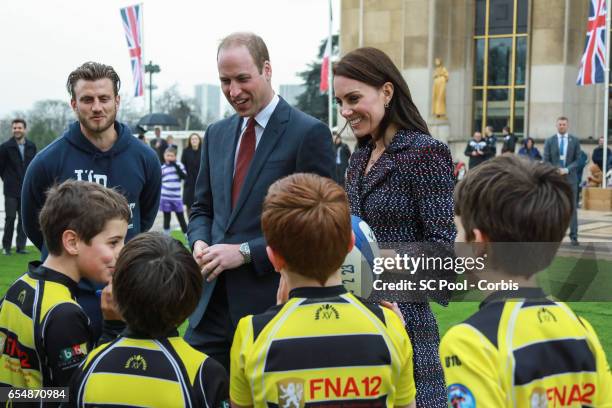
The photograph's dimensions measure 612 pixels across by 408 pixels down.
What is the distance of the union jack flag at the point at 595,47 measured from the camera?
2028 cm

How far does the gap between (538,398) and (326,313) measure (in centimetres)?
66

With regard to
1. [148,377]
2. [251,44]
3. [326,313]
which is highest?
[251,44]

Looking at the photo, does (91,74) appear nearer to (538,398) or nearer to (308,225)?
(308,225)

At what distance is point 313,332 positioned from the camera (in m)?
2.37

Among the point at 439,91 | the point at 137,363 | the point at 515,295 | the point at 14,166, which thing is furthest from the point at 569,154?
the point at 439,91

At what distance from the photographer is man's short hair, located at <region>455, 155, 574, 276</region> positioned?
7.25 ft

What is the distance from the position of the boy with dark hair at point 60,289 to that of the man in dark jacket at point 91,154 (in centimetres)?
92

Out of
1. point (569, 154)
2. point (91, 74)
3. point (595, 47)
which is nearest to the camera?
point (91, 74)

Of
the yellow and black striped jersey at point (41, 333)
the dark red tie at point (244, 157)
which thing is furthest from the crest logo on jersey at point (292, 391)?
the dark red tie at point (244, 157)

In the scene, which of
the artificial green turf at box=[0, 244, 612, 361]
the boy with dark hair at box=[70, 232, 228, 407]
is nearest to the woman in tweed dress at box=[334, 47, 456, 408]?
the boy with dark hair at box=[70, 232, 228, 407]

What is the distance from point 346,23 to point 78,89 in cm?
2808

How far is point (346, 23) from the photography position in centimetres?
3130

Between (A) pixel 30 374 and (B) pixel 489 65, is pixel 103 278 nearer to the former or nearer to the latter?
(A) pixel 30 374

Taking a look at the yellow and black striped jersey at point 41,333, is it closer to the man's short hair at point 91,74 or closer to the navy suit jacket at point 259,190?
the navy suit jacket at point 259,190
